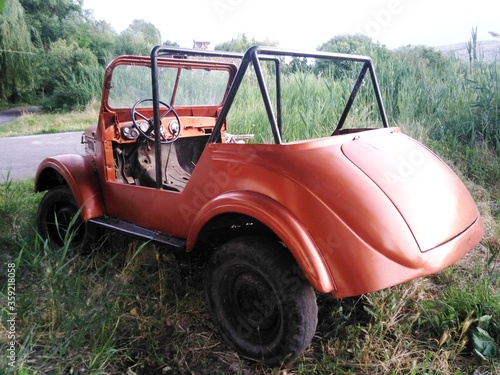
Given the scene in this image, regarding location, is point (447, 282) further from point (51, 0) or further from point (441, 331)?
point (51, 0)

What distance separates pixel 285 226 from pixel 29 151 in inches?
296

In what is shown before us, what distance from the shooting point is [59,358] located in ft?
6.80

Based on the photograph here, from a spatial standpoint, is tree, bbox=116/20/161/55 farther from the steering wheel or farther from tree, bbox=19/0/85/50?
the steering wheel

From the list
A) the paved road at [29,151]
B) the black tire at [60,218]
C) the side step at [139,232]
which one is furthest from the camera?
the paved road at [29,151]

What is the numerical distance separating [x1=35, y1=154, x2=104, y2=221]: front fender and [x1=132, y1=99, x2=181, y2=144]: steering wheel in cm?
49

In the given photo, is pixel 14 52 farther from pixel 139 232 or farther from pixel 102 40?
pixel 139 232

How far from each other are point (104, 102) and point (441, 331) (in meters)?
2.76

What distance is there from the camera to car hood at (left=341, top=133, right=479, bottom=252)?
2.03 m

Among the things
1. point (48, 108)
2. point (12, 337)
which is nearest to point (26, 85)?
point (48, 108)

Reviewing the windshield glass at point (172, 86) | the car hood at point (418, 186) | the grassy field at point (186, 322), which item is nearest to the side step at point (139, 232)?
the grassy field at point (186, 322)

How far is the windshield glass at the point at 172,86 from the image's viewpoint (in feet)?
11.2

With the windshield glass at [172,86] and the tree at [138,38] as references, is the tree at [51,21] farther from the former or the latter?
the windshield glass at [172,86]

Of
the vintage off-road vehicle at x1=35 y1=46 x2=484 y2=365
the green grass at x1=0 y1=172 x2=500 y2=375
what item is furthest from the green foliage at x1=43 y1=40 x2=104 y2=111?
the green grass at x1=0 y1=172 x2=500 y2=375

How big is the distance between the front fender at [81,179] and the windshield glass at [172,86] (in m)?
0.52
